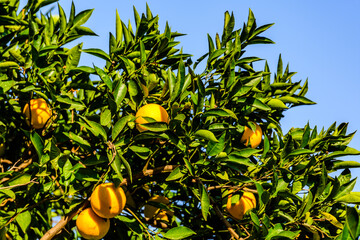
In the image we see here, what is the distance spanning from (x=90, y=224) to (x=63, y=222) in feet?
0.46

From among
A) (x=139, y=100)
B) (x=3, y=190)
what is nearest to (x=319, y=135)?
(x=139, y=100)

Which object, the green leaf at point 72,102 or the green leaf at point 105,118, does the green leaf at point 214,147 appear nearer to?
the green leaf at point 105,118

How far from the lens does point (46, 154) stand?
2.04 metres

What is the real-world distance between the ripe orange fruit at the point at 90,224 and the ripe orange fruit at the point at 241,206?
70cm

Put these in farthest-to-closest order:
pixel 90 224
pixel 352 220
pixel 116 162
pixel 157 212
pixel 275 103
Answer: pixel 157 212
pixel 275 103
pixel 90 224
pixel 116 162
pixel 352 220

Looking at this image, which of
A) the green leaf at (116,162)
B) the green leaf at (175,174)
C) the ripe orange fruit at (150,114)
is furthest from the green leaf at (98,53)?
the green leaf at (175,174)

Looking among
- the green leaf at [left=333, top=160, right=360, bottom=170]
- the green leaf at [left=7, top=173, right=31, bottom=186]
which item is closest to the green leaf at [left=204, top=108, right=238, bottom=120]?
the green leaf at [left=333, top=160, right=360, bottom=170]

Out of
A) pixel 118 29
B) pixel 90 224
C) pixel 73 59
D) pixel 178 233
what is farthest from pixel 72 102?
pixel 178 233

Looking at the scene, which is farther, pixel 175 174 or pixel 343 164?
pixel 343 164

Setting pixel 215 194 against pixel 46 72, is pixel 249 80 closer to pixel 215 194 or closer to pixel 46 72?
pixel 215 194

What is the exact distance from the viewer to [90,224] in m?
2.12

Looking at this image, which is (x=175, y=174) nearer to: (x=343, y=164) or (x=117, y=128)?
(x=117, y=128)

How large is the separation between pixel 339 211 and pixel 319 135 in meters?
0.48

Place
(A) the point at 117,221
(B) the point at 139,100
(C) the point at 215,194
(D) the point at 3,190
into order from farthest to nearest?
(C) the point at 215,194 < (A) the point at 117,221 < (B) the point at 139,100 < (D) the point at 3,190
